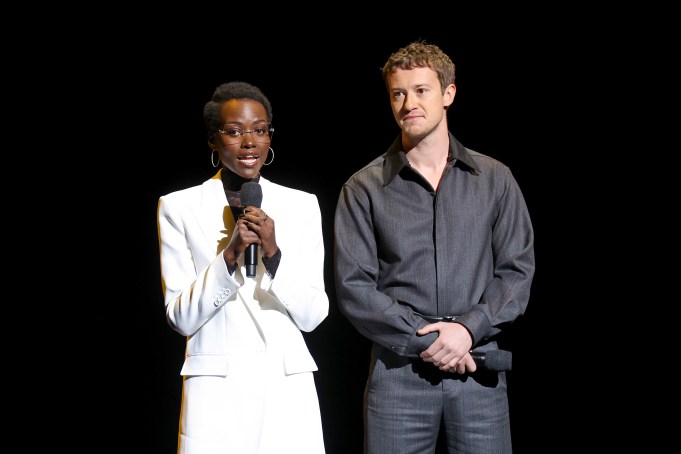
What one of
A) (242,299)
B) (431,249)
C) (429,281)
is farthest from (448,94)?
(242,299)

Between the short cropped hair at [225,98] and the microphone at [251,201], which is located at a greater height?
the short cropped hair at [225,98]

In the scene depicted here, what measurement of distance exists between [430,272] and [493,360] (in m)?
0.32

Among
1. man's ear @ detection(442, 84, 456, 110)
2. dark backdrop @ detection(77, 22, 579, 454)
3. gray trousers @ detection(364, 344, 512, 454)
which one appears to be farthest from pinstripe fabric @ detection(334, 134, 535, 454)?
dark backdrop @ detection(77, 22, 579, 454)

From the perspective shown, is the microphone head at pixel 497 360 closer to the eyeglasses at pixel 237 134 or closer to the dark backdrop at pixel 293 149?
the eyeglasses at pixel 237 134

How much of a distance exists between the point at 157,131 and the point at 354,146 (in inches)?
33.0

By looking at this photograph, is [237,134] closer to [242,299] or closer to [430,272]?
[242,299]

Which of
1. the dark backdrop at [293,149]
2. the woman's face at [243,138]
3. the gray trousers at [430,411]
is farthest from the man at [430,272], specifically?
the dark backdrop at [293,149]

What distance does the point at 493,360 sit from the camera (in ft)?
9.84

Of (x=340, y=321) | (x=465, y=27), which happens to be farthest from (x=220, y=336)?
(x=465, y=27)

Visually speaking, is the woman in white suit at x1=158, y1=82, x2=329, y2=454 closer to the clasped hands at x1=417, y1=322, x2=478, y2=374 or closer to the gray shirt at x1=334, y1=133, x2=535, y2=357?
the gray shirt at x1=334, y1=133, x2=535, y2=357

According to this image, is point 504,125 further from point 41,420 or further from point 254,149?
point 41,420

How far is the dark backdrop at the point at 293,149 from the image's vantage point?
419 centimetres

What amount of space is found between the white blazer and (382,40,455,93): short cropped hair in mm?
532

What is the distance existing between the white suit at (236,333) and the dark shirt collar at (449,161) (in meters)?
0.37
